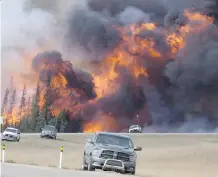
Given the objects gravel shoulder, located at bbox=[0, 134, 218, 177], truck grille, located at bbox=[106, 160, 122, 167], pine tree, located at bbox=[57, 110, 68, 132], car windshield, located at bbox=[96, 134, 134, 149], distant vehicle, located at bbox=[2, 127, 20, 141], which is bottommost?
truck grille, located at bbox=[106, 160, 122, 167]

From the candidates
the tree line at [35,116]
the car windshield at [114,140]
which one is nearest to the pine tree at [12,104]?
the tree line at [35,116]

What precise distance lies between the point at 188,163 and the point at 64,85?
5459cm

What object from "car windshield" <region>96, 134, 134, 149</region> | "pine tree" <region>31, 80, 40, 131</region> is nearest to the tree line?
"pine tree" <region>31, 80, 40, 131</region>

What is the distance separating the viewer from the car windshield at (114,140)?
79.3 feet

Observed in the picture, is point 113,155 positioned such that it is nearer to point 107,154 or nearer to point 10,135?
point 107,154

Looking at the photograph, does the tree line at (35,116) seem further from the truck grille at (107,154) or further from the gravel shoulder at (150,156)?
the truck grille at (107,154)

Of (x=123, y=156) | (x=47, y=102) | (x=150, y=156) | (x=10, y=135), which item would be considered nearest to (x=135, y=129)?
(x=47, y=102)

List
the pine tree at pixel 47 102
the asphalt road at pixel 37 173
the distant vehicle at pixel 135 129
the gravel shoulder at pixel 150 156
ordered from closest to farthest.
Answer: the asphalt road at pixel 37 173
the gravel shoulder at pixel 150 156
the distant vehicle at pixel 135 129
the pine tree at pixel 47 102

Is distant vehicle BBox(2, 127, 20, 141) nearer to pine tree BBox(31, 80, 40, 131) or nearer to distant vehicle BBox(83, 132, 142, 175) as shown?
distant vehicle BBox(83, 132, 142, 175)

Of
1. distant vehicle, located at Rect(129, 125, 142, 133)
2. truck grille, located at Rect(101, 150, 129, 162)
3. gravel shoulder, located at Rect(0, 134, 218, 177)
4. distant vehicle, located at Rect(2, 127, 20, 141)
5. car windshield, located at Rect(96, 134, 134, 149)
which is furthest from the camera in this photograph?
distant vehicle, located at Rect(129, 125, 142, 133)

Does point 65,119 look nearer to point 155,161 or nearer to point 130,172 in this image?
point 155,161

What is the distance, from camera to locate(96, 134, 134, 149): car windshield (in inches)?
951

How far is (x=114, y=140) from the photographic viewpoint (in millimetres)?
24516

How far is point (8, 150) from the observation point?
50.8m
